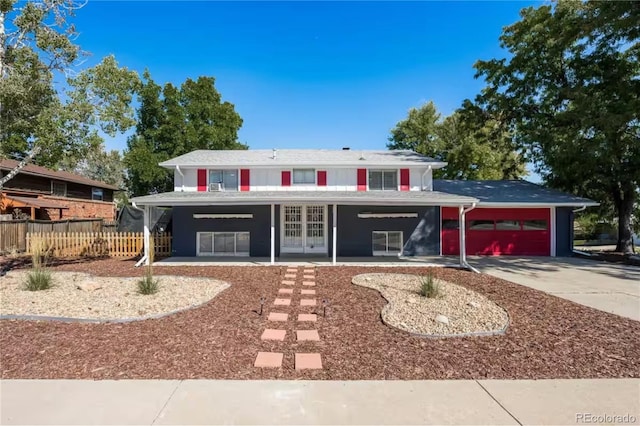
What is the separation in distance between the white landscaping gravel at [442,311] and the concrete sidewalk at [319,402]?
1.47m

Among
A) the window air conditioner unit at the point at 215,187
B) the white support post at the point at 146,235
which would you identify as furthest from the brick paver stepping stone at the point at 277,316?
the window air conditioner unit at the point at 215,187

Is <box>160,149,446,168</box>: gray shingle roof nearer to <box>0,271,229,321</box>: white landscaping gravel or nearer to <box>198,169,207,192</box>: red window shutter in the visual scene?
<box>198,169,207,192</box>: red window shutter

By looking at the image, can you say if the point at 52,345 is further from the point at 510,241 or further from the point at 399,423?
the point at 510,241

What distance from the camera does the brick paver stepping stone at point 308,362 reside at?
3.82m

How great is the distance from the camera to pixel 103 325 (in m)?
5.06

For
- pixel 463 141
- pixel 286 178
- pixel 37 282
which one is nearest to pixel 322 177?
pixel 286 178

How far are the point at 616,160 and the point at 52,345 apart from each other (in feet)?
64.8

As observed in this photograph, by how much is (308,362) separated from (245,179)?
429 inches

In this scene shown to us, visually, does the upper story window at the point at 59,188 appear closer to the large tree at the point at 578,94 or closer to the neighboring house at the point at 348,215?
the neighboring house at the point at 348,215

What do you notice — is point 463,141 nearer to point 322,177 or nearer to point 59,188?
point 322,177

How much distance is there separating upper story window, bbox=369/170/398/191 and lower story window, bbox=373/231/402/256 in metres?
1.93

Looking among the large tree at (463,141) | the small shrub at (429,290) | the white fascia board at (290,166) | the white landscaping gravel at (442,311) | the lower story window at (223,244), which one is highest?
the large tree at (463,141)

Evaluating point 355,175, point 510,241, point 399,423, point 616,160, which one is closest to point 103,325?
point 399,423

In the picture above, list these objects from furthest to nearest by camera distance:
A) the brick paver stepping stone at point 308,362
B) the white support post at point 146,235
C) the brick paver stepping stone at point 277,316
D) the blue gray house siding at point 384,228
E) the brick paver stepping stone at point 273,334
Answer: the blue gray house siding at point 384,228 → the white support post at point 146,235 → the brick paver stepping stone at point 277,316 → the brick paver stepping stone at point 273,334 → the brick paver stepping stone at point 308,362
